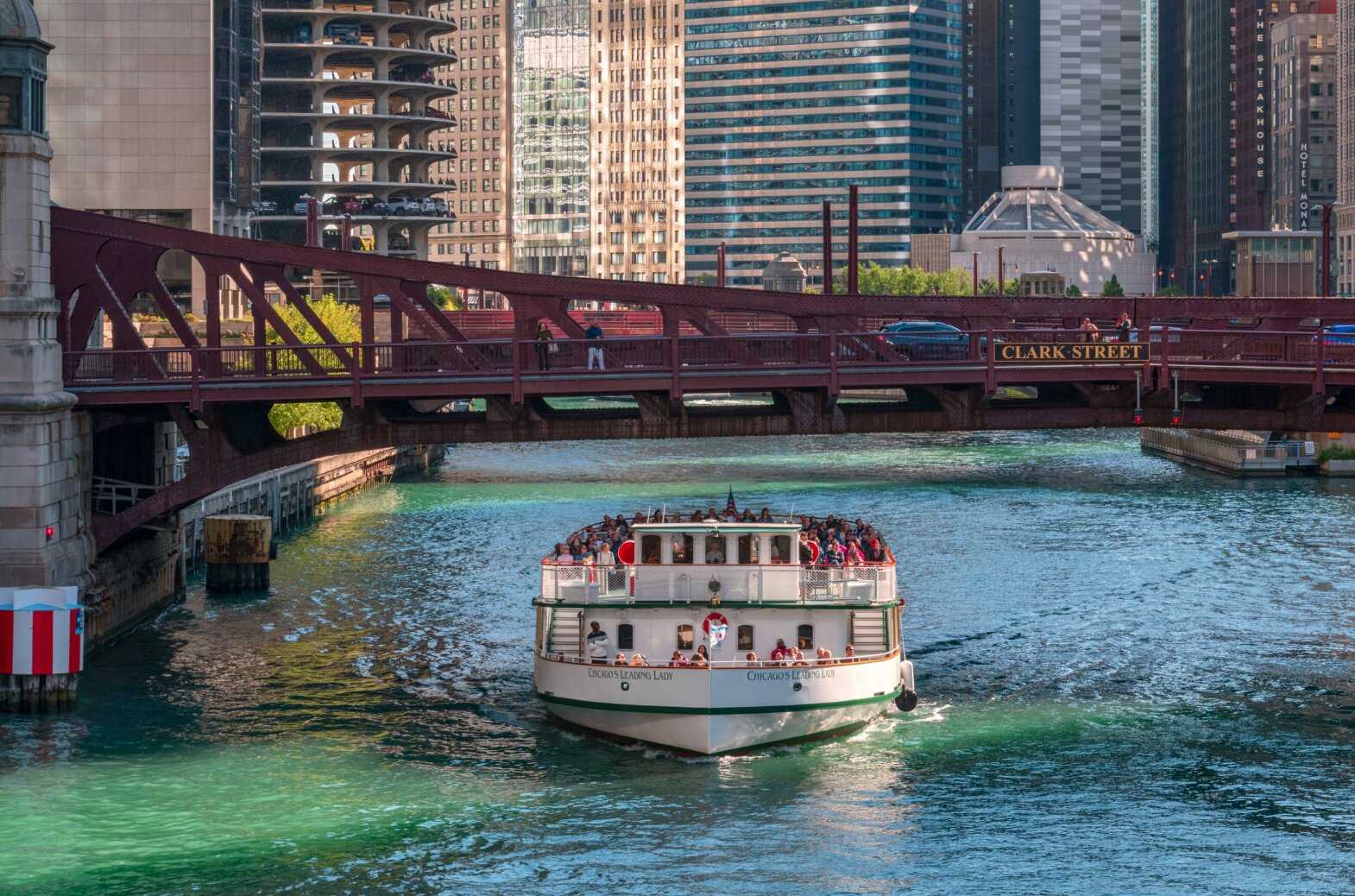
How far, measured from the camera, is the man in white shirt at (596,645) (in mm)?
55875

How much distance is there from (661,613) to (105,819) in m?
15.7

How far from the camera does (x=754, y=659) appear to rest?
182 ft

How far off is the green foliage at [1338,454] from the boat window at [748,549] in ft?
282

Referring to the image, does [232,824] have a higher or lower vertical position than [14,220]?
lower

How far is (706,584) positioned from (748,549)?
59.1 inches

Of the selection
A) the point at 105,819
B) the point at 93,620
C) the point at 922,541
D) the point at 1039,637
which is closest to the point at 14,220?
the point at 93,620

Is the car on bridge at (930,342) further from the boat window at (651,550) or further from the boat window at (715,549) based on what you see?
the boat window at (651,550)

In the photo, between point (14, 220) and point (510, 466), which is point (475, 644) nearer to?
point (14, 220)

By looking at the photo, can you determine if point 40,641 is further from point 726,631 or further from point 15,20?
point 726,631

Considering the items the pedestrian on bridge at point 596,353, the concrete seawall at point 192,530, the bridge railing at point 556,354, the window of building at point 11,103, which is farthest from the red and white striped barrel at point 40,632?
the pedestrian on bridge at point 596,353

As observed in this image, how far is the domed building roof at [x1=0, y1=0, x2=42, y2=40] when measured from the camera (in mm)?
57125

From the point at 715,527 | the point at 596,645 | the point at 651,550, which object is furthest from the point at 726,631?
the point at 596,645

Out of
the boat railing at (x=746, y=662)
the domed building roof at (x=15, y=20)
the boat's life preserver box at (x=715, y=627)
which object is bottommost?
the boat railing at (x=746, y=662)

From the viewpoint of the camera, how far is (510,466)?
151375mm
